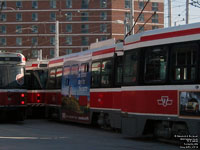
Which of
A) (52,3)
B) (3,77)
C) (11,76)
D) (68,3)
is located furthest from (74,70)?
(52,3)

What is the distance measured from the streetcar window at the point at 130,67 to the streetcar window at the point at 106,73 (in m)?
2.10

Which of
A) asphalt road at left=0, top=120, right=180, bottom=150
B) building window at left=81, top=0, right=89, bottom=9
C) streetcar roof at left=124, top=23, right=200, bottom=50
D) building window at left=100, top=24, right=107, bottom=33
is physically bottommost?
asphalt road at left=0, top=120, right=180, bottom=150

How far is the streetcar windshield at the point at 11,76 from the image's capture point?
69.3 feet

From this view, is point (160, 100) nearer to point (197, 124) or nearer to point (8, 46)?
point (197, 124)

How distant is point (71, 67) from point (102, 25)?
222ft

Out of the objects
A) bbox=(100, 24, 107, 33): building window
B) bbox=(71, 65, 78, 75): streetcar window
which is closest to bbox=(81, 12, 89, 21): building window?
bbox=(100, 24, 107, 33): building window

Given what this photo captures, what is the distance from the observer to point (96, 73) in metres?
18.1

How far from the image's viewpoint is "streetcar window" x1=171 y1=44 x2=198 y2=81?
39.1 ft

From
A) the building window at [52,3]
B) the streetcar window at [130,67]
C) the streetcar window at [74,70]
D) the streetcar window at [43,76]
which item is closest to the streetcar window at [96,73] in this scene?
the streetcar window at [74,70]

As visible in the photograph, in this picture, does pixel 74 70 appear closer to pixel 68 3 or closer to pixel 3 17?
pixel 68 3

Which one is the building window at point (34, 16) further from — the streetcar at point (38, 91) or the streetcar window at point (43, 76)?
the streetcar window at point (43, 76)

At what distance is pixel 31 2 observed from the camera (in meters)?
90.1

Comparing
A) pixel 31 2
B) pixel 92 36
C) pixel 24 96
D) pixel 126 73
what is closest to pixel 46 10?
pixel 31 2

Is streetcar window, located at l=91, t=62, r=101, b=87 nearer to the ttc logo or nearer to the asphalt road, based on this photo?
the asphalt road
